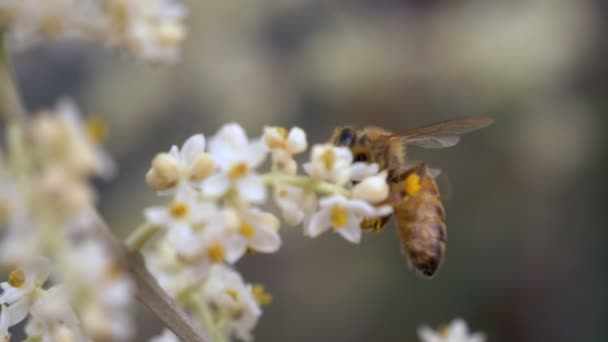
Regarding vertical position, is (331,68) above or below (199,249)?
above

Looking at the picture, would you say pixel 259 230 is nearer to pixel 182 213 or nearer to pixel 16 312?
pixel 182 213

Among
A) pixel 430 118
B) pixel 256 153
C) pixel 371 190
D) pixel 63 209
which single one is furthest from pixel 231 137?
pixel 430 118

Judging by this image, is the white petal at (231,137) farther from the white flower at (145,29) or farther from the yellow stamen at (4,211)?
the yellow stamen at (4,211)

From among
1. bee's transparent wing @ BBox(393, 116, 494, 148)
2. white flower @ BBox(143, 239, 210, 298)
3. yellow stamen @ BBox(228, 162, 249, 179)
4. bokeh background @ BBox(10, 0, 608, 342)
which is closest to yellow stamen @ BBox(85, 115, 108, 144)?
yellow stamen @ BBox(228, 162, 249, 179)

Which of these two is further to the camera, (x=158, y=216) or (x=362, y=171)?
(x=362, y=171)

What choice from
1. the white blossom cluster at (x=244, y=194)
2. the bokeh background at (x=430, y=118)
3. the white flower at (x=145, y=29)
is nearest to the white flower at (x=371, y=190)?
the white blossom cluster at (x=244, y=194)

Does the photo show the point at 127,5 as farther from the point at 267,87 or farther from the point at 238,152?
the point at 267,87

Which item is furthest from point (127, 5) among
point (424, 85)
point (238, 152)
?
point (424, 85)
